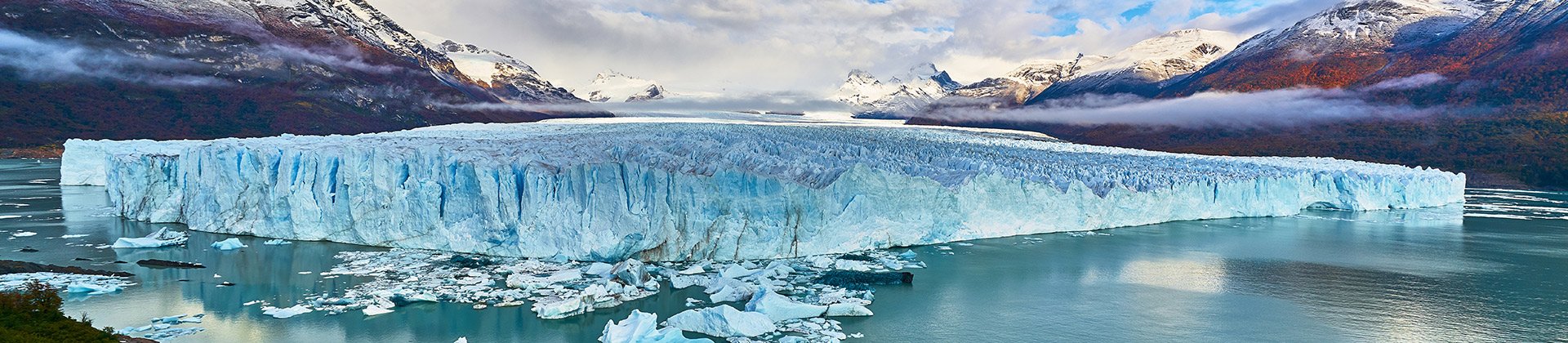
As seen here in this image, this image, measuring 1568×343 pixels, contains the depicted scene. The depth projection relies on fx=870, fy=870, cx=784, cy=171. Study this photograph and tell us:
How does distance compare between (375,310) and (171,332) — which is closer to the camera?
(171,332)

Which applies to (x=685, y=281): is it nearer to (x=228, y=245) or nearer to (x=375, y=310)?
(x=375, y=310)

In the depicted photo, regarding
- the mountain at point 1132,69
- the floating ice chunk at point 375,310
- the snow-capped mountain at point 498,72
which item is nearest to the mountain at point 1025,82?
the mountain at point 1132,69

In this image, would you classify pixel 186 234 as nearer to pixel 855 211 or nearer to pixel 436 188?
pixel 436 188

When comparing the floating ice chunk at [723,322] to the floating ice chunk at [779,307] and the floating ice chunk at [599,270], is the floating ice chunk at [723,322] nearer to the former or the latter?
the floating ice chunk at [779,307]

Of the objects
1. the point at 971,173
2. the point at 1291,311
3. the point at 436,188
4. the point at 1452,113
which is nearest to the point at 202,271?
the point at 436,188

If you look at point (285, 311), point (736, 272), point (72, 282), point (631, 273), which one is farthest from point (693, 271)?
point (72, 282)

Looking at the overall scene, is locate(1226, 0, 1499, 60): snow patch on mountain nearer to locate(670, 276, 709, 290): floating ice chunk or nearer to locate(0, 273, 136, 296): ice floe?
locate(670, 276, 709, 290): floating ice chunk
